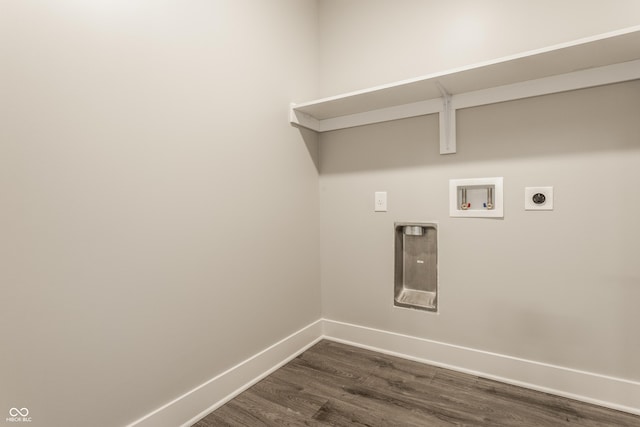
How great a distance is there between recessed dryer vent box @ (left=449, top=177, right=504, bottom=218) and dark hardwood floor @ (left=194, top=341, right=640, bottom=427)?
3.17 feet

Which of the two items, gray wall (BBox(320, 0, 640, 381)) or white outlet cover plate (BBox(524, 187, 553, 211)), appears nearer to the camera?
gray wall (BBox(320, 0, 640, 381))

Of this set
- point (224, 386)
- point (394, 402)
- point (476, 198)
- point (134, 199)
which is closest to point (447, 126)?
point (476, 198)

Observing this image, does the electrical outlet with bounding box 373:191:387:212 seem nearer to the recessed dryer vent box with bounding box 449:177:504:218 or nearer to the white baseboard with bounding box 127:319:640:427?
the recessed dryer vent box with bounding box 449:177:504:218

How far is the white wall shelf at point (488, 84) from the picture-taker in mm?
1396

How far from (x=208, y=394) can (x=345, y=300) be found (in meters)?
1.12

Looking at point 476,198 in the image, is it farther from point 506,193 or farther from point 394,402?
point 394,402

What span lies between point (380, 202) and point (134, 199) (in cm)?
149

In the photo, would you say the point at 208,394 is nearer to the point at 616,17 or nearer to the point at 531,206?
the point at 531,206

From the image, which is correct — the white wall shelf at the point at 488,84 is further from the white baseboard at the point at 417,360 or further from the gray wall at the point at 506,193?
the white baseboard at the point at 417,360

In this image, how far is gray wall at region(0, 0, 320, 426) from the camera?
41.3 inches

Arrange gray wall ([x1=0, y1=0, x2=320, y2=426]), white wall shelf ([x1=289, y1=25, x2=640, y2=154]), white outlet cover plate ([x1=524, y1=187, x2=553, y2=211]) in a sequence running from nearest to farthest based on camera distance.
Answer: gray wall ([x1=0, y1=0, x2=320, y2=426])
white wall shelf ([x1=289, y1=25, x2=640, y2=154])
white outlet cover plate ([x1=524, y1=187, x2=553, y2=211])

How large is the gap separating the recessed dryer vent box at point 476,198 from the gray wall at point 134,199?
1117mm

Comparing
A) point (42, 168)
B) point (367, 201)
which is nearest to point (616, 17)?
point (367, 201)

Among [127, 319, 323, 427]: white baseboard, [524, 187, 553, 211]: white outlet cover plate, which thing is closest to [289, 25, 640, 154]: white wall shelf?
[524, 187, 553, 211]: white outlet cover plate
